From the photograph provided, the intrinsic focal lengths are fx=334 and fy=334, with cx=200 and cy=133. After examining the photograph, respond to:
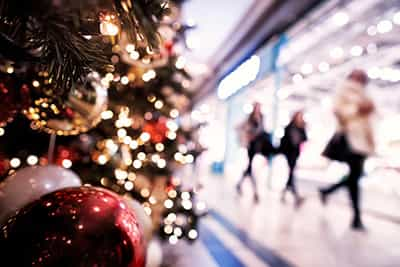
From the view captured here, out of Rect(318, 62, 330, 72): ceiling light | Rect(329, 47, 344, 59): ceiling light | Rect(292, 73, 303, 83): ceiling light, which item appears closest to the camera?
Rect(329, 47, 344, 59): ceiling light

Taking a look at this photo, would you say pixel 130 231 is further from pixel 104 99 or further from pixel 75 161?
pixel 75 161

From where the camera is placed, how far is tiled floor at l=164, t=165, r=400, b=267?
2134 millimetres

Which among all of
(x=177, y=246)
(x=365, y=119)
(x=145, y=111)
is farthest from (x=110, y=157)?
(x=365, y=119)

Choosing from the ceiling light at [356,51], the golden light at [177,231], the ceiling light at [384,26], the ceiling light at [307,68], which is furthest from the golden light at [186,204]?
the ceiling light at [307,68]

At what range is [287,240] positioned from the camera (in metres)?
2.67

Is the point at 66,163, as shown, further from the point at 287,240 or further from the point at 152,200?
the point at 287,240

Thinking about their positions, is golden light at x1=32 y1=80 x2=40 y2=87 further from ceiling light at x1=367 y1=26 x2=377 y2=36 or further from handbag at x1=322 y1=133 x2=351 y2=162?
ceiling light at x1=367 y1=26 x2=377 y2=36

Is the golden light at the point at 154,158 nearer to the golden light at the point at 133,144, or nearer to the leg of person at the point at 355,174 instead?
the golden light at the point at 133,144

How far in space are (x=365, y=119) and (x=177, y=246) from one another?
2.13 meters

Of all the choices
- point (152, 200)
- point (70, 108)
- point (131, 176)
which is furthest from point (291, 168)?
point (70, 108)

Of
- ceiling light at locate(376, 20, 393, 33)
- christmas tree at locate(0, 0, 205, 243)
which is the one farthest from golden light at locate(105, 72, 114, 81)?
ceiling light at locate(376, 20, 393, 33)

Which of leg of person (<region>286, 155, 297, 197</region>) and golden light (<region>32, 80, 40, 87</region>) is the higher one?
golden light (<region>32, 80, 40, 87</region>)

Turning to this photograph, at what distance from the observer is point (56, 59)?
67 cm

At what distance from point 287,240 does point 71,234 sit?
2.35m
